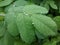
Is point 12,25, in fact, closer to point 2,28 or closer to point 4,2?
point 2,28

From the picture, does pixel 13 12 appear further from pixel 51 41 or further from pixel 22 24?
pixel 51 41

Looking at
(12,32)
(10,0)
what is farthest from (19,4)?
(12,32)

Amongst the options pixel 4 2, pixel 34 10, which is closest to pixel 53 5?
pixel 34 10

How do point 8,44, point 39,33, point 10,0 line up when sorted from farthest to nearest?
point 10,0 → point 8,44 → point 39,33

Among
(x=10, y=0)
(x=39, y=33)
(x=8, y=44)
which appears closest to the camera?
(x=39, y=33)

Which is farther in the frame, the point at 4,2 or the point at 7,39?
the point at 4,2

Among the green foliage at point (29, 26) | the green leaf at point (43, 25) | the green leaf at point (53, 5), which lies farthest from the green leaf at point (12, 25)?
the green leaf at point (53, 5)

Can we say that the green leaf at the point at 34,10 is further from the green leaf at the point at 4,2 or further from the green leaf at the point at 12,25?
the green leaf at the point at 4,2
